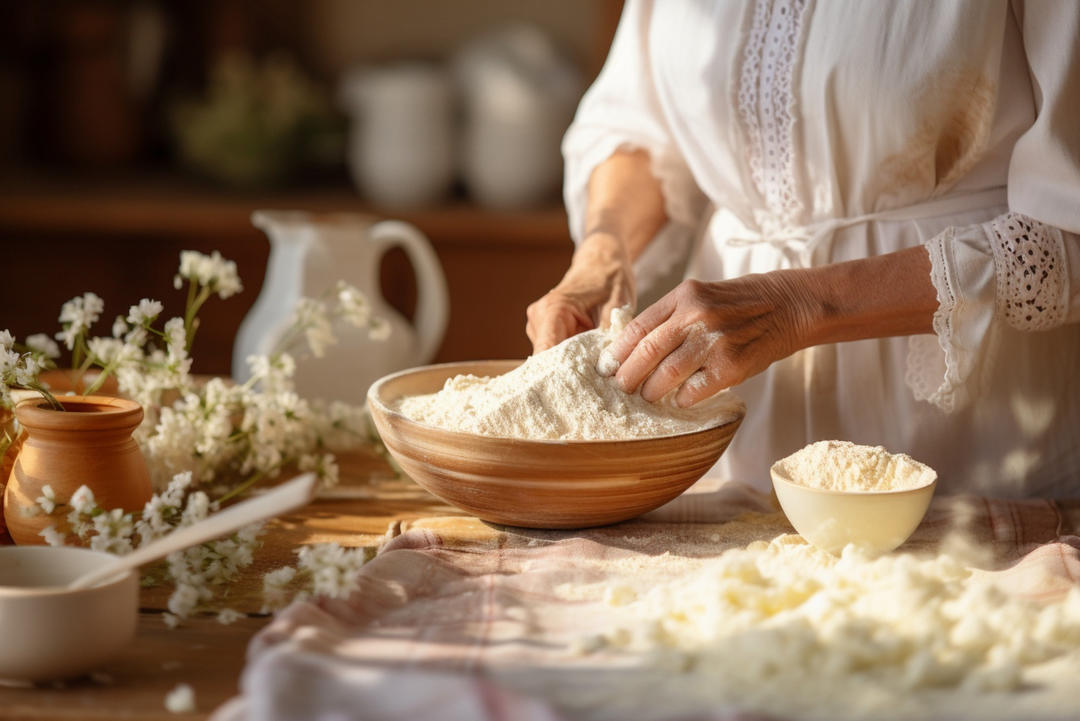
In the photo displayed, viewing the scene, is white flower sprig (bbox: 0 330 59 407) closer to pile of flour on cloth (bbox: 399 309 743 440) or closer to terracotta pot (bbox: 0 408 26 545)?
terracotta pot (bbox: 0 408 26 545)

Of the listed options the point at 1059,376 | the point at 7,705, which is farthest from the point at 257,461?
the point at 1059,376

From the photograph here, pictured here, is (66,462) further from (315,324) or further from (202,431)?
(315,324)

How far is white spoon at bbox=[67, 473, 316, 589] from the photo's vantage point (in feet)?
2.68

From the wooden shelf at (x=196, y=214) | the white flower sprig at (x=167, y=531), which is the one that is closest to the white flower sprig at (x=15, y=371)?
the white flower sprig at (x=167, y=531)

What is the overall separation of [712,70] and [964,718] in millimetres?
875

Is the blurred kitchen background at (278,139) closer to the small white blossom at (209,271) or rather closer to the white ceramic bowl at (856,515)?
the small white blossom at (209,271)

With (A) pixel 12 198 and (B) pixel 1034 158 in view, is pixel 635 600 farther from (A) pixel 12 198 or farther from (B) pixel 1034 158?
(A) pixel 12 198

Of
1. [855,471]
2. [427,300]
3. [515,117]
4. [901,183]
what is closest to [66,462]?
[855,471]

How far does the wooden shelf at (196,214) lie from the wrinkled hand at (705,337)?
5.44ft

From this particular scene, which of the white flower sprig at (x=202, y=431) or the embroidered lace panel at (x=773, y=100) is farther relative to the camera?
the embroidered lace panel at (x=773, y=100)

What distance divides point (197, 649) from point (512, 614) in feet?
0.80

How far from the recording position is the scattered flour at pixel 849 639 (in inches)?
30.1

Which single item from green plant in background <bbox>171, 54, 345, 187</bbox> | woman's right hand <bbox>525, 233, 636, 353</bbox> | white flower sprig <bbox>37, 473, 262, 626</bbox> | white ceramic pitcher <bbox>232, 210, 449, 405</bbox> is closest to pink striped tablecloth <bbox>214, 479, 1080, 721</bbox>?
white flower sprig <bbox>37, 473, 262, 626</bbox>

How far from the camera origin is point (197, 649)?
92cm
